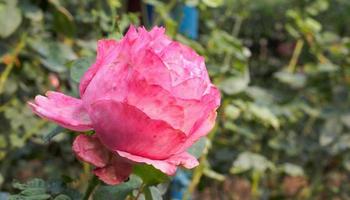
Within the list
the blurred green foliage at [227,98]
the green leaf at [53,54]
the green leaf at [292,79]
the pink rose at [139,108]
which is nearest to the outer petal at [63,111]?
the pink rose at [139,108]

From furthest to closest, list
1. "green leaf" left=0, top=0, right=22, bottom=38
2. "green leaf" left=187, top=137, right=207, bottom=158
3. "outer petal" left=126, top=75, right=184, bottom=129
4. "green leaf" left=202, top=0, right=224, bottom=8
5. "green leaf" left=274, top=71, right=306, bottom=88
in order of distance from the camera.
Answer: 1. "green leaf" left=274, top=71, right=306, bottom=88
2. "green leaf" left=0, top=0, right=22, bottom=38
3. "green leaf" left=202, top=0, right=224, bottom=8
4. "green leaf" left=187, top=137, right=207, bottom=158
5. "outer petal" left=126, top=75, right=184, bottom=129

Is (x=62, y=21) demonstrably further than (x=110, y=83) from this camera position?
Yes

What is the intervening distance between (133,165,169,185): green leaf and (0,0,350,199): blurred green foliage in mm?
291

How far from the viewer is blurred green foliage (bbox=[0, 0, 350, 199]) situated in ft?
5.22

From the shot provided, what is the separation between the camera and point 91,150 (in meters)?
0.66

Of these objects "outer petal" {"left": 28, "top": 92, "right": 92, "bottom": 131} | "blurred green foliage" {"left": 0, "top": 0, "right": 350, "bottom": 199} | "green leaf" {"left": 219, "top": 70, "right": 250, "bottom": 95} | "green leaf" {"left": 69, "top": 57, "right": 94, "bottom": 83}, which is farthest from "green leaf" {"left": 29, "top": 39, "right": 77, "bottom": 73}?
"outer petal" {"left": 28, "top": 92, "right": 92, "bottom": 131}

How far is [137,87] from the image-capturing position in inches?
25.0

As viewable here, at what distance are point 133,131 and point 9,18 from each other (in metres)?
1.00

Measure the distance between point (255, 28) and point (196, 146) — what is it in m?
3.45

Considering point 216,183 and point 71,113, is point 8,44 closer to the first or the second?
point 216,183

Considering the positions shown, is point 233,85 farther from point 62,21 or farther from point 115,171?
point 115,171

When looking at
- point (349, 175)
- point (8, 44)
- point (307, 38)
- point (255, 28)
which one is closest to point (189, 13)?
point (307, 38)

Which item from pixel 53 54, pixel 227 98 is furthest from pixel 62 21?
pixel 227 98

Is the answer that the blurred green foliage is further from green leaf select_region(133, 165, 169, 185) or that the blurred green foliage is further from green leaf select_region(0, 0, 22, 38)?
green leaf select_region(133, 165, 169, 185)
